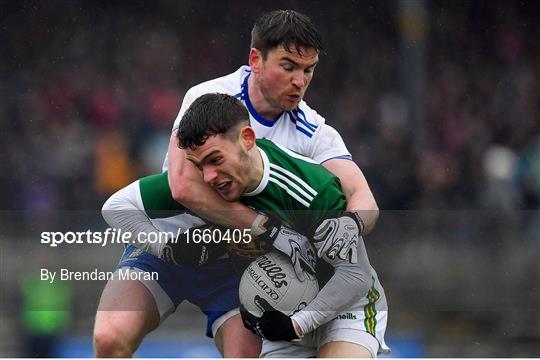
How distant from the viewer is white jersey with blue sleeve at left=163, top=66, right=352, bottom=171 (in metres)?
3.62

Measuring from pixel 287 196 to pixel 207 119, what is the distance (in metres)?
0.35

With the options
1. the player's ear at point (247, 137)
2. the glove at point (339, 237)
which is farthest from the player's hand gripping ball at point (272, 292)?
the player's ear at point (247, 137)

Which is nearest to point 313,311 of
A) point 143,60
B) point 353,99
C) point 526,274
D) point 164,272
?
point 164,272

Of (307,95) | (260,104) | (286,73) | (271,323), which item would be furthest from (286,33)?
(307,95)

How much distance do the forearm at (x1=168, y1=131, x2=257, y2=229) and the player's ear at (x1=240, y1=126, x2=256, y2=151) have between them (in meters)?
0.19

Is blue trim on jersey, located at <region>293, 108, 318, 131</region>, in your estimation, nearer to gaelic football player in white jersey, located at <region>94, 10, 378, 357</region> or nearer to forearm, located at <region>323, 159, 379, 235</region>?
gaelic football player in white jersey, located at <region>94, 10, 378, 357</region>

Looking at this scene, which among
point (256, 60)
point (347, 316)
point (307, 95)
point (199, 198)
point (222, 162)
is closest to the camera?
point (222, 162)

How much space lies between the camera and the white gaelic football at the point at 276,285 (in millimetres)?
3377

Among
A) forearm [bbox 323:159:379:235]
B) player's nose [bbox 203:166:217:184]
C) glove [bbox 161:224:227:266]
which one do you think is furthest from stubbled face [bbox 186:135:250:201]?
forearm [bbox 323:159:379:235]

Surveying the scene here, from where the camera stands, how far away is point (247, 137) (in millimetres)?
3301

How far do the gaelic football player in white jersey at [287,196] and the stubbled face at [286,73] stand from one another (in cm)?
18

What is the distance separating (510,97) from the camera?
8.03 m

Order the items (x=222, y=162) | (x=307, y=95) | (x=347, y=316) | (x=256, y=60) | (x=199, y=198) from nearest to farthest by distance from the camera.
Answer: (x=222, y=162) < (x=199, y=198) < (x=347, y=316) < (x=256, y=60) < (x=307, y=95)

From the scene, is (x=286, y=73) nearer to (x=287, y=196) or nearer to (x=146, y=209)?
(x=287, y=196)
